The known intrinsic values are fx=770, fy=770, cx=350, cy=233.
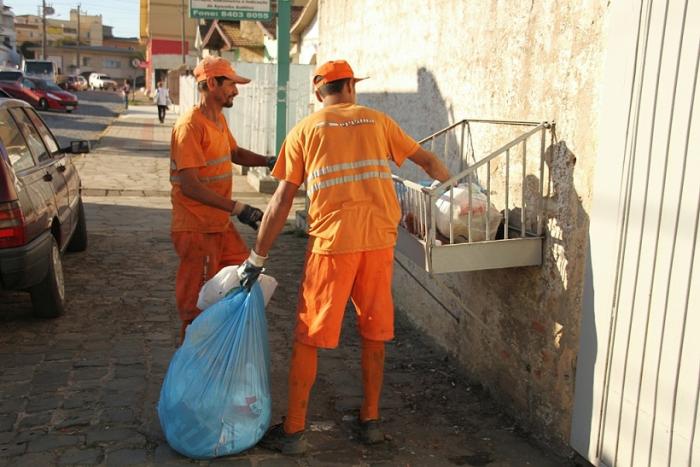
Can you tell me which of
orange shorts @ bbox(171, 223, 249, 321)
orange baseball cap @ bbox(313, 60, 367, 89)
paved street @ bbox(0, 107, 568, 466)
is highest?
orange baseball cap @ bbox(313, 60, 367, 89)

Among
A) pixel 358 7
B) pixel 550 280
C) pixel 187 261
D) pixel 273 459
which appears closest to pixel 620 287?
pixel 550 280

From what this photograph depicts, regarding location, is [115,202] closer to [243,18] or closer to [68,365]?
[243,18]

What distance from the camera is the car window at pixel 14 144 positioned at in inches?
217

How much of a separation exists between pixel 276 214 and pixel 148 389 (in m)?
1.55

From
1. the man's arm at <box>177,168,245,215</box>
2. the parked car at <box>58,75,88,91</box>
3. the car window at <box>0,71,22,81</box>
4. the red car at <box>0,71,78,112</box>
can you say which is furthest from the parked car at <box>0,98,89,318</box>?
the parked car at <box>58,75,88,91</box>

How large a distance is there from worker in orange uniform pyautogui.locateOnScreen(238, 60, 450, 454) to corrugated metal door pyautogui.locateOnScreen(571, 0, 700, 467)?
942mm

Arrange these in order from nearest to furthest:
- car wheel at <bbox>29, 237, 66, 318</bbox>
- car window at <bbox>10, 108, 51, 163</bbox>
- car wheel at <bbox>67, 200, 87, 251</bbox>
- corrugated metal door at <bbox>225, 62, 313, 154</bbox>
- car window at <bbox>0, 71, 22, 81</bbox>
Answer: car wheel at <bbox>29, 237, 66, 318</bbox>
car window at <bbox>10, 108, 51, 163</bbox>
car wheel at <bbox>67, 200, 87, 251</bbox>
corrugated metal door at <bbox>225, 62, 313, 154</bbox>
car window at <bbox>0, 71, 22, 81</bbox>

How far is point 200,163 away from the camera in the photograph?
4340mm

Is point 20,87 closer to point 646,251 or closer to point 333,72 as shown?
point 333,72

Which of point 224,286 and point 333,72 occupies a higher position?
point 333,72

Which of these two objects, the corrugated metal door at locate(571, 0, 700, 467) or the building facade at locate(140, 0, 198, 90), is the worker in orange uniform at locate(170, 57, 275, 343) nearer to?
the corrugated metal door at locate(571, 0, 700, 467)

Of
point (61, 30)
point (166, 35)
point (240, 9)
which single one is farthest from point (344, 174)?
point (61, 30)

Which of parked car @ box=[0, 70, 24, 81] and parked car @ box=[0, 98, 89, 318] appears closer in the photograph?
parked car @ box=[0, 98, 89, 318]

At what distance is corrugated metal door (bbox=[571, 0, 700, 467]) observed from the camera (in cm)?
283
